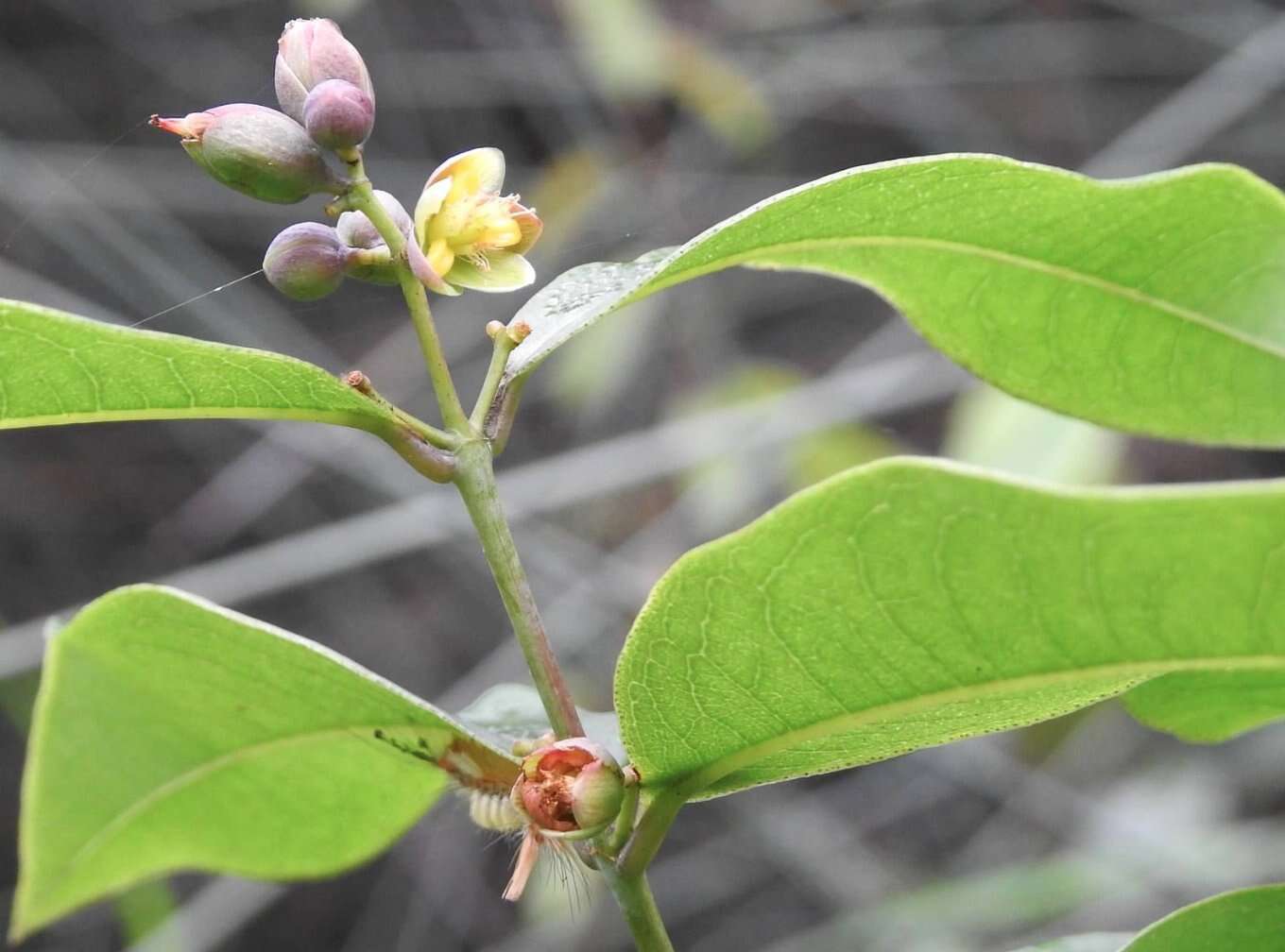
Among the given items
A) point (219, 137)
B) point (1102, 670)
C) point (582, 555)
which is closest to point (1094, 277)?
point (1102, 670)

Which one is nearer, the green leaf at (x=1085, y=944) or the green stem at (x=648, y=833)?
the green stem at (x=648, y=833)

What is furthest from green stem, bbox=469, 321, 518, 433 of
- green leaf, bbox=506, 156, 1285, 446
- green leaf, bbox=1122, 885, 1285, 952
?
green leaf, bbox=1122, 885, 1285, 952

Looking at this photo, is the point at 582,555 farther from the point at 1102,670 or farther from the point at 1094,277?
the point at 1102,670

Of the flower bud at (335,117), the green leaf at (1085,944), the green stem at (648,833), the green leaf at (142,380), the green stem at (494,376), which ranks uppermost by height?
the flower bud at (335,117)

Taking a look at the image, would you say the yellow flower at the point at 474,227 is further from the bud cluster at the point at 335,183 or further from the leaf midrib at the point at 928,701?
the leaf midrib at the point at 928,701

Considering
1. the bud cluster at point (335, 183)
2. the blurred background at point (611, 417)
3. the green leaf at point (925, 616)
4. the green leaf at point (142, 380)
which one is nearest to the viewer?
the green leaf at point (925, 616)

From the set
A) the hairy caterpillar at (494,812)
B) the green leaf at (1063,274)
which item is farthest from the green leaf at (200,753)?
the green leaf at (1063,274)

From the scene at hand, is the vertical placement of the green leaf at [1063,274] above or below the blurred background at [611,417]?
below

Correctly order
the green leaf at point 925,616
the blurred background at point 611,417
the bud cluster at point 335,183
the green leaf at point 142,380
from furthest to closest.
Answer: the blurred background at point 611,417 → the bud cluster at point 335,183 → the green leaf at point 142,380 → the green leaf at point 925,616
